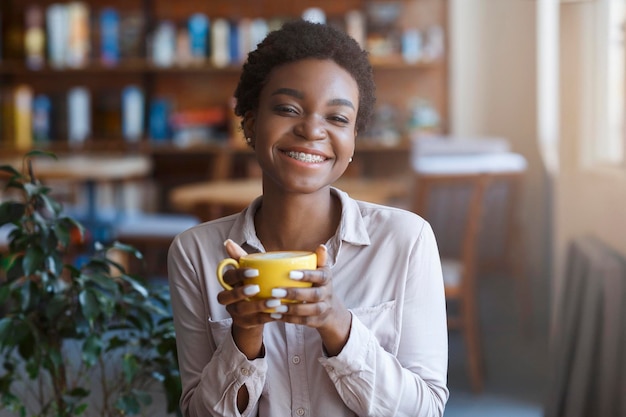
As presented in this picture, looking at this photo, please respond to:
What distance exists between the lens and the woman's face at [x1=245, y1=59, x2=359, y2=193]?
4.35ft

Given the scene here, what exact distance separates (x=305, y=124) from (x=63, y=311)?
0.68 metres

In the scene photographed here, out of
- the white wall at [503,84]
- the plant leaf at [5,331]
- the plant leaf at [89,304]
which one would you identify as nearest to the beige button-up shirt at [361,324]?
the plant leaf at [89,304]

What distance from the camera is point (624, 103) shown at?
2383 millimetres

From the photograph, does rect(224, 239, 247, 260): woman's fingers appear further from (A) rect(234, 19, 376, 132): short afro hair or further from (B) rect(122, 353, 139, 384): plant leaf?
(B) rect(122, 353, 139, 384): plant leaf

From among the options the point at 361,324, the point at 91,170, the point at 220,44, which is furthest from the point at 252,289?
the point at 220,44

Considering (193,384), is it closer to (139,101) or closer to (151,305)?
(151,305)

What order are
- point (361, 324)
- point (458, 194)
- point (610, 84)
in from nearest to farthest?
Answer: 1. point (361, 324)
2. point (610, 84)
3. point (458, 194)

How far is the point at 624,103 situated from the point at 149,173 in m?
3.89

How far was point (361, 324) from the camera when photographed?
4.12 ft

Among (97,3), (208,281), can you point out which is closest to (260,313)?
(208,281)

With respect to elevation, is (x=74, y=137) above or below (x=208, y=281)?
above

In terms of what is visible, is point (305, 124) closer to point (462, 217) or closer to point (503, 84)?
point (462, 217)

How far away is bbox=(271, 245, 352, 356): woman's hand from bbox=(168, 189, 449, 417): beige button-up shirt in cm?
6

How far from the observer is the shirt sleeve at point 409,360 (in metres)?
1.26
